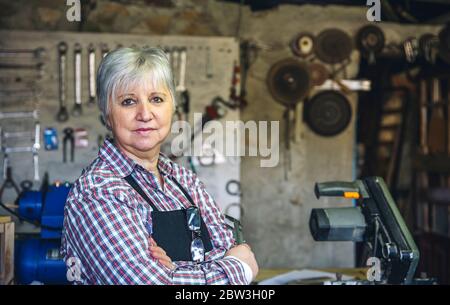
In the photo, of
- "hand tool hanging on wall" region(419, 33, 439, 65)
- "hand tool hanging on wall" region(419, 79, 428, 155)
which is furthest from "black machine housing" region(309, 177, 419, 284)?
"hand tool hanging on wall" region(419, 79, 428, 155)

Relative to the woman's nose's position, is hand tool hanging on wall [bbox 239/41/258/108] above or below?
above

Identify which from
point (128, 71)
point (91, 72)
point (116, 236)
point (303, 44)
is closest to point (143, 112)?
point (128, 71)

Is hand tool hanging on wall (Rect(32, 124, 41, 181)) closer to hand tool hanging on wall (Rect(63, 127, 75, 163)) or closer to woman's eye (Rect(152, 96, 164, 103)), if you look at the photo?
hand tool hanging on wall (Rect(63, 127, 75, 163))

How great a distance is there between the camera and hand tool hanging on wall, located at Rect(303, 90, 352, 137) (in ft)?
15.8

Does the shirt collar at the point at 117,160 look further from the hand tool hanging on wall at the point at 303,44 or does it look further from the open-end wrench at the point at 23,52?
the hand tool hanging on wall at the point at 303,44

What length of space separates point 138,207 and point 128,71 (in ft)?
1.34

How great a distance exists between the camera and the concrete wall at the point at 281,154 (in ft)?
15.5

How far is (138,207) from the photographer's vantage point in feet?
5.35

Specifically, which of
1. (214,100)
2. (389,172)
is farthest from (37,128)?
(389,172)

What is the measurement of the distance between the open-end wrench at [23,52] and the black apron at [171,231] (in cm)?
285
